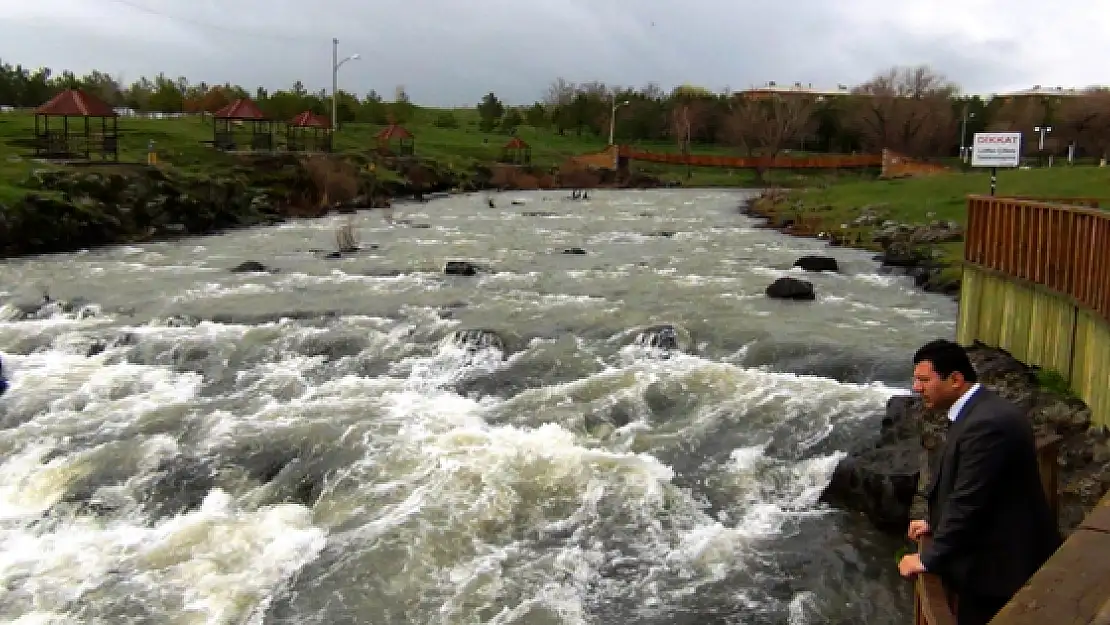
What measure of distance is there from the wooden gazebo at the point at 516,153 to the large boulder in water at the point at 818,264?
6200 cm

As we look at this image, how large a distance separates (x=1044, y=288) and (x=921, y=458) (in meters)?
3.96

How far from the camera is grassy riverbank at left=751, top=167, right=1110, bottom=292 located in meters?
31.8

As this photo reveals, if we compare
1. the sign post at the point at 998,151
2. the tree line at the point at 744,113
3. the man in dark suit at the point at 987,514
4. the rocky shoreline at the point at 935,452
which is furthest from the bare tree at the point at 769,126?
the man in dark suit at the point at 987,514

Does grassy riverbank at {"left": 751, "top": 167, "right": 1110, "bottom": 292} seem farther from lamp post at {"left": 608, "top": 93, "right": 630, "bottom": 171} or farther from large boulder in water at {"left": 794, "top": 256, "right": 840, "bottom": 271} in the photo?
lamp post at {"left": 608, "top": 93, "right": 630, "bottom": 171}

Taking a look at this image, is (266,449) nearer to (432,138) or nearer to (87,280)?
(87,280)

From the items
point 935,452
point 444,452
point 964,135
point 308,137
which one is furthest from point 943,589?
point 964,135

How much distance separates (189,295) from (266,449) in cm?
1287

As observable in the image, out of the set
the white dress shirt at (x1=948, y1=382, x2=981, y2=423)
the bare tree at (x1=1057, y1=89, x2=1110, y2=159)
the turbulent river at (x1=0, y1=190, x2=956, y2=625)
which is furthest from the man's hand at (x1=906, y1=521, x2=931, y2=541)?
the bare tree at (x1=1057, y1=89, x2=1110, y2=159)

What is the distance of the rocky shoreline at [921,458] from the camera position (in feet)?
34.3

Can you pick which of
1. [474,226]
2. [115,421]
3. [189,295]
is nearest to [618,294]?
[189,295]

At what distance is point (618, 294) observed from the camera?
24.8 meters

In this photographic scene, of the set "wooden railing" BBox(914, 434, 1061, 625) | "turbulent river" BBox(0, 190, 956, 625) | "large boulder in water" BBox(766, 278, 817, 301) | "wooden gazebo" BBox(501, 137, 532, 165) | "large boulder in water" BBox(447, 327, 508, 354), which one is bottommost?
"turbulent river" BBox(0, 190, 956, 625)

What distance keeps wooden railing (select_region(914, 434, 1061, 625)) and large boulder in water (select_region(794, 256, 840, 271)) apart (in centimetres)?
2356

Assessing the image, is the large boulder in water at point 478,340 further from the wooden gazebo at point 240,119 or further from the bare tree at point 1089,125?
the bare tree at point 1089,125
